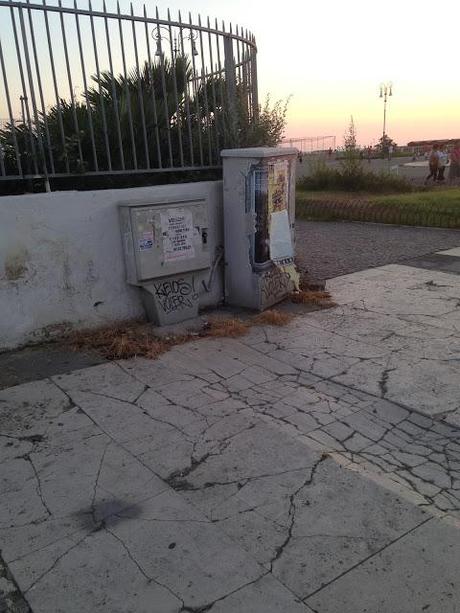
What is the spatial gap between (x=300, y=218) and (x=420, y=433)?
11948 mm

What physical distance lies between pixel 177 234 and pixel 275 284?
1389 mm

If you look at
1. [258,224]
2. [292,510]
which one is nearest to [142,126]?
[258,224]

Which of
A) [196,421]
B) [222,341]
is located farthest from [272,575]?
[222,341]

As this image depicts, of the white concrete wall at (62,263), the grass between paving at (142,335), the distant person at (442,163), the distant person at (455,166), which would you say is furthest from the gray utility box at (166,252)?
the distant person at (455,166)

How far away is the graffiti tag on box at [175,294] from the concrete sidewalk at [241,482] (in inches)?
29.8

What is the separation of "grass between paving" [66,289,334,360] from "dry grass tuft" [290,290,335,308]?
0.48m

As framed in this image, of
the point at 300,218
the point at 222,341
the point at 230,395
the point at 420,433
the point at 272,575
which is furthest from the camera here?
the point at 300,218

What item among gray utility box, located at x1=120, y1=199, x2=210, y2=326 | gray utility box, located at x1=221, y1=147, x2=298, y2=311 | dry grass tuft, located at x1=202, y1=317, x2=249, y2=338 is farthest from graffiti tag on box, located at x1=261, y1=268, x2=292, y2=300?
gray utility box, located at x1=120, y1=199, x2=210, y2=326

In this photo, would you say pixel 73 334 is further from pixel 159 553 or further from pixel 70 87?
pixel 159 553

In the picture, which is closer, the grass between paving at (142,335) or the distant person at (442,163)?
the grass between paving at (142,335)

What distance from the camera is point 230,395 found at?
13.9 ft

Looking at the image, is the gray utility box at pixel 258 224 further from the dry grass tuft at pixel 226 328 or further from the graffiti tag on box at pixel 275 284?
the dry grass tuft at pixel 226 328

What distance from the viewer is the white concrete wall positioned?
5.00m

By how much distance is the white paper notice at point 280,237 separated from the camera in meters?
6.24
